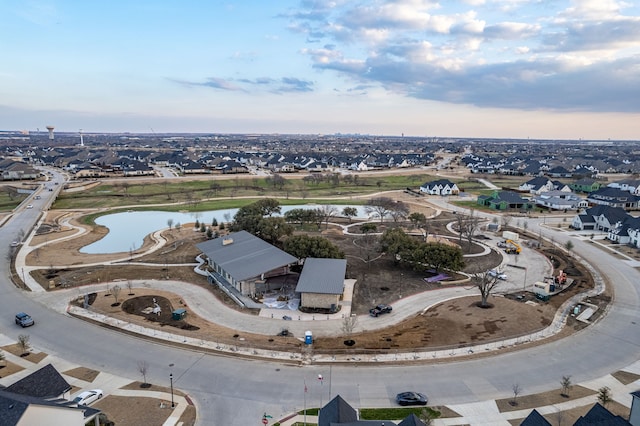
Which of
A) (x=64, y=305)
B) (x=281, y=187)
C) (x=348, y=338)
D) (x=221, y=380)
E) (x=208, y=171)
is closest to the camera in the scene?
(x=221, y=380)

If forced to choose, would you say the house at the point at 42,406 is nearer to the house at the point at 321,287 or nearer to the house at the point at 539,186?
the house at the point at 321,287

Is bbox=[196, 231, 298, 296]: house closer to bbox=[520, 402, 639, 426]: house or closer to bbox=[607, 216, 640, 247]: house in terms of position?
bbox=[520, 402, 639, 426]: house

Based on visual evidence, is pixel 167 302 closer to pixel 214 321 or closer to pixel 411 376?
pixel 214 321

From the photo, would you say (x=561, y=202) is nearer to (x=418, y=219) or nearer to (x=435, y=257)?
(x=418, y=219)

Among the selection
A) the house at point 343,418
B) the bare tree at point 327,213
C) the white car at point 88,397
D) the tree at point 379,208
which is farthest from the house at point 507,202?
the white car at point 88,397

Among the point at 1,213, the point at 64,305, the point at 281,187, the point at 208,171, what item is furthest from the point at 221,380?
the point at 208,171

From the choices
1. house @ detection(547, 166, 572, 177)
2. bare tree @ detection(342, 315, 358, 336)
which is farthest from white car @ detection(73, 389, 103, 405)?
house @ detection(547, 166, 572, 177)
